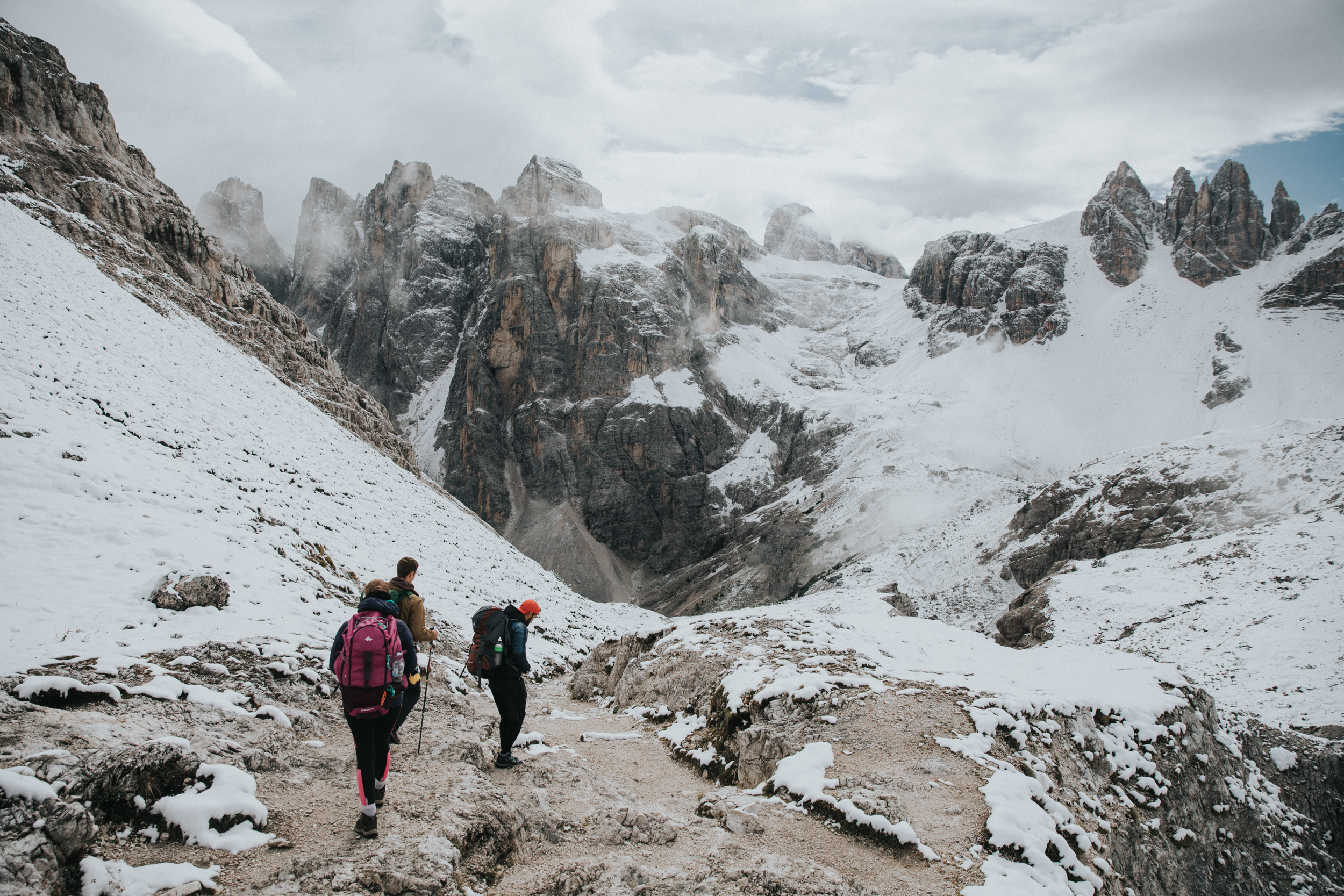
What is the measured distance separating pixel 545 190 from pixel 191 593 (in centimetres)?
15515

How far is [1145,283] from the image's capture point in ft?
407

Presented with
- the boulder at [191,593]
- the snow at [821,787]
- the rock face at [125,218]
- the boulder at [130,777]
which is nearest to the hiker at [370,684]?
the boulder at [130,777]

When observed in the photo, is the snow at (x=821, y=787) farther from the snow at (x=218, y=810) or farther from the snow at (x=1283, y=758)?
the snow at (x=1283, y=758)

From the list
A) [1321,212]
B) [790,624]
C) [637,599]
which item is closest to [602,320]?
[637,599]

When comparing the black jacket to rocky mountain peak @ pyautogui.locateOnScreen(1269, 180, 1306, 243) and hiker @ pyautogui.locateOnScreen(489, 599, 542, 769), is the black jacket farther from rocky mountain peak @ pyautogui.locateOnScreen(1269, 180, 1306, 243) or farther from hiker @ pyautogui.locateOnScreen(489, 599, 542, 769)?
rocky mountain peak @ pyautogui.locateOnScreen(1269, 180, 1306, 243)

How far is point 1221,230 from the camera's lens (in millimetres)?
121438

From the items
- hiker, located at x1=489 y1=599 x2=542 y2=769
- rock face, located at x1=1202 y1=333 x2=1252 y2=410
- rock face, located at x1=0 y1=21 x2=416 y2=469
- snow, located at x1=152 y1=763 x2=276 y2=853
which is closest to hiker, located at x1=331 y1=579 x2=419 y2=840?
snow, located at x1=152 y1=763 x2=276 y2=853

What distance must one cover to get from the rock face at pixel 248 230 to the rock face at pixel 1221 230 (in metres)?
214

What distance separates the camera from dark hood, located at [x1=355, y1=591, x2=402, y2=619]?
6.41 meters

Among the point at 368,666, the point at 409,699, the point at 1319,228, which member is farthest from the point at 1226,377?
the point at 368,666

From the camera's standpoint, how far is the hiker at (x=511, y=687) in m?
8.30

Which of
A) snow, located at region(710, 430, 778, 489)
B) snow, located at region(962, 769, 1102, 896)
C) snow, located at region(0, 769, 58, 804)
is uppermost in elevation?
snow, located at region(710, 430, 778, 489)

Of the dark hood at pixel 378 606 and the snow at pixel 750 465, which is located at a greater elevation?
the snow at pixel 750 465

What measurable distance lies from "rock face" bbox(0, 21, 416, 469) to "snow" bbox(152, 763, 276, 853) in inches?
1261
